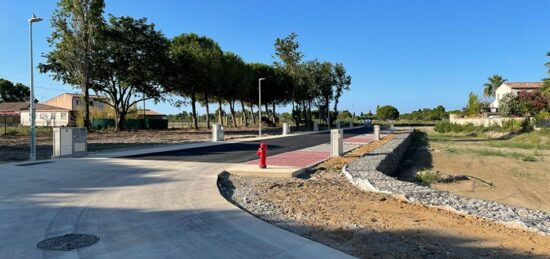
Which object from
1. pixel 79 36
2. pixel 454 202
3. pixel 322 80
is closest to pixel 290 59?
pixel 322 80

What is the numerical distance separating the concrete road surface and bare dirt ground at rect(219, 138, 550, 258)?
1.71 feet

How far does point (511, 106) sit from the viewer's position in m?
64.6

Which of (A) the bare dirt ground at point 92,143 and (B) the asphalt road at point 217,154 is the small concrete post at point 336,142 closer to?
(B) the asphalt road at point 217,154

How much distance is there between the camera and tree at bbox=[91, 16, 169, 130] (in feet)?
142

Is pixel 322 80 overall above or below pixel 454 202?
above

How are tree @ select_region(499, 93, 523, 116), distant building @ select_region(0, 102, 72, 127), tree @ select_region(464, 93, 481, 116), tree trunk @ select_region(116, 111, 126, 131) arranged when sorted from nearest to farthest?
tree trunk @ select_region(116, 111, 126, 131), tree @ select_region(499, 93, 523, 116), distant building @ select_region(0, 102, 72, 127), tree @ select_region(464, 93, 481, 116)

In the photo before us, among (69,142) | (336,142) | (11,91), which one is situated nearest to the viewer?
(69,142)

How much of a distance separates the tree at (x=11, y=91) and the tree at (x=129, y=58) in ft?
232

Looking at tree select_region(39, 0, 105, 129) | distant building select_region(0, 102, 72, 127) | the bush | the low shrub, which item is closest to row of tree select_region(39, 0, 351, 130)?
tree select_region(39, 0, 105, 129)

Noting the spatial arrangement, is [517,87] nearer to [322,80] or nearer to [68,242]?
[322,80]

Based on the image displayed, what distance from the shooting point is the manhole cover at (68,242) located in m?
5.61

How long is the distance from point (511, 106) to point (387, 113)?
6348cm

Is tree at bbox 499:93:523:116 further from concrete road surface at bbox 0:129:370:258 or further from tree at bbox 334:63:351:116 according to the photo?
concrete road surface at bbox 0:129:370:258

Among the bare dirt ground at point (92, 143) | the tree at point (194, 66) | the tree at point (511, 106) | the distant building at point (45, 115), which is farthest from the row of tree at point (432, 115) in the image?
the bare dirt ground at point (92, 143)
